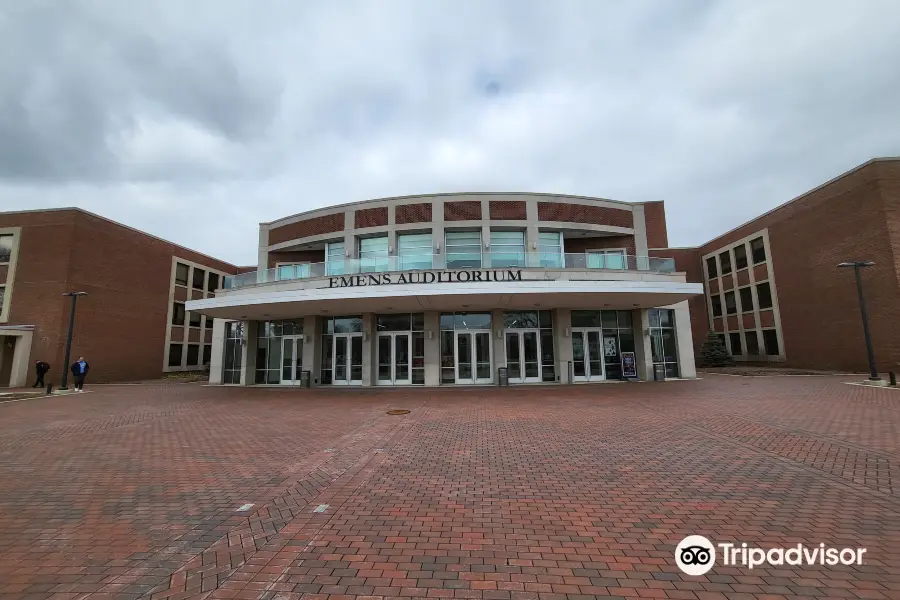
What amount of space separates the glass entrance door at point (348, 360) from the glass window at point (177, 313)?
814 inches

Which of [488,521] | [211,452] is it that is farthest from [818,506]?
[211,452]

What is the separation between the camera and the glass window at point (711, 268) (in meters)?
36.4

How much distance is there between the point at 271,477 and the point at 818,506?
670 cm

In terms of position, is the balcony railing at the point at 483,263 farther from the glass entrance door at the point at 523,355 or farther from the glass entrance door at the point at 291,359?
the glass entrance door at the point at 291,359

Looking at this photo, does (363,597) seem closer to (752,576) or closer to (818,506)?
(752,576)

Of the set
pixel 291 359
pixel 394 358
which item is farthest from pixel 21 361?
pixel 394 358

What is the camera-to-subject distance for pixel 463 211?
21.7m

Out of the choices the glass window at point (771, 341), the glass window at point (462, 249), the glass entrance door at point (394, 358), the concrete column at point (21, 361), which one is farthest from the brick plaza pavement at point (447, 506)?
the glass window at point (771, 341)

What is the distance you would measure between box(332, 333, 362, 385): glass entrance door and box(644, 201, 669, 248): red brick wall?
2921 centimetres

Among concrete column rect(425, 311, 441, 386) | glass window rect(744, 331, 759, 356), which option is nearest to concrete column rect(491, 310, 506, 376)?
concrete column rect(425, 311, 441, 386)

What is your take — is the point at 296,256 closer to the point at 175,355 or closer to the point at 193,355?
the point at 175,355

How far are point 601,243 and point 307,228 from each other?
16621 millimetres

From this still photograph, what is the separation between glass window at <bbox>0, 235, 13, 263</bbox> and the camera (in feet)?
86.6

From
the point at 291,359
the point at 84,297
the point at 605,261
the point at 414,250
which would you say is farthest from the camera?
the point at 84,297
